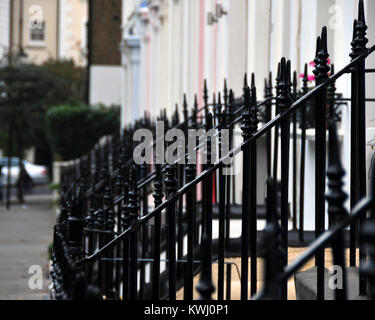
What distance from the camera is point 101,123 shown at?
26.7 metres

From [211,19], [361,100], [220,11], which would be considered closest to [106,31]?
[211,19]

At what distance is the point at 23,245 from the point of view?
14906 mm

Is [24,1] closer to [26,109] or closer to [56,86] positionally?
[56,86]

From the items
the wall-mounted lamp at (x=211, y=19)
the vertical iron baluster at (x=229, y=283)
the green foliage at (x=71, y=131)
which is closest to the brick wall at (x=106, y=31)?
the green foliage at (x=71, y=131)

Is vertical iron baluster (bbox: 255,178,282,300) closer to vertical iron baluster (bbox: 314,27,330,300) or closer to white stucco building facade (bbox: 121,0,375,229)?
vertical iron baluster (bbox: 314,27,330,300)

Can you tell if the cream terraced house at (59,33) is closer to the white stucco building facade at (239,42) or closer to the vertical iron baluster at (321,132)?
the white stucco building facade at (239,42)

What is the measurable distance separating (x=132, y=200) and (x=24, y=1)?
3870cm

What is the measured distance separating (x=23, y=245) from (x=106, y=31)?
17084 millimetres

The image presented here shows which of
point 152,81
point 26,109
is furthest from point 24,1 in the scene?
point 152,81

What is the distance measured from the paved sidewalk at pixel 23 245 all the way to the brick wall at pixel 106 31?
24.7 ft

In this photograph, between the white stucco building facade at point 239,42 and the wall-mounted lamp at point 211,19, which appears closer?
the white stucco building facade at point 239,42

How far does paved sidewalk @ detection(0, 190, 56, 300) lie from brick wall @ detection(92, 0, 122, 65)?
7.52 meters

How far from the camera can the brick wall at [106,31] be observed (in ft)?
99.7
